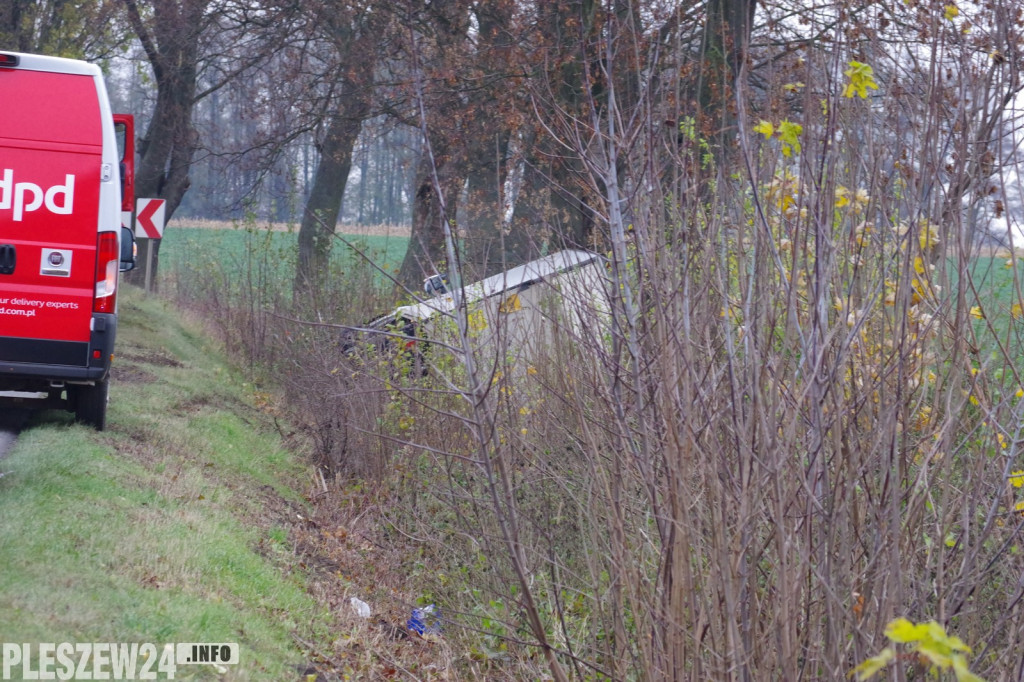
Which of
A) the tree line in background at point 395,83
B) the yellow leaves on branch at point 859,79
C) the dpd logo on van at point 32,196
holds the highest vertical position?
the tree line in background at point 395,83

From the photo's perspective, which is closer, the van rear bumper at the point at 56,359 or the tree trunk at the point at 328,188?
the van rear bumper at the point at 56,359

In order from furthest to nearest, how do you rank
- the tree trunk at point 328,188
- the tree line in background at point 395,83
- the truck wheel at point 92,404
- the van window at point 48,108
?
the tree trunk at point 328,188, the tree line in background at point 395,83, the truck wheel at point 92,404, the van window at point 48,108

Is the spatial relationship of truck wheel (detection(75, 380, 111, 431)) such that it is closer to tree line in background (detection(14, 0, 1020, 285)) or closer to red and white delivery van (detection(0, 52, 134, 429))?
red and white delivery van (detection(0, 52, 134, 429))

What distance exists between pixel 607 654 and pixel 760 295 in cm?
143

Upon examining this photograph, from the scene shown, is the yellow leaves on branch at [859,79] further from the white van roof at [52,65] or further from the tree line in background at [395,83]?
the white van roof at [52,65]

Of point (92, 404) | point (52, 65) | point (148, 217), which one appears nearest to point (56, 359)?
point (92, 404)

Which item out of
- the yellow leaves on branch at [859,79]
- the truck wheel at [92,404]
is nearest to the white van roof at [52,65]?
the truck wheel at [92,404]

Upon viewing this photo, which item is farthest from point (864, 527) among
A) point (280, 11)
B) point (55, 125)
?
point (280, 11)

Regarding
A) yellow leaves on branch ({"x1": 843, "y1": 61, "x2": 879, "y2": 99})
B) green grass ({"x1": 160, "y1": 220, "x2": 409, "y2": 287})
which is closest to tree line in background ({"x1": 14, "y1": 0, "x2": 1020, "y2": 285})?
green grass ({"x1": 160, "y1": 220, "x2": 409, "y2": 287})

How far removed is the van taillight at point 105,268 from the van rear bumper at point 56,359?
3.2 inches

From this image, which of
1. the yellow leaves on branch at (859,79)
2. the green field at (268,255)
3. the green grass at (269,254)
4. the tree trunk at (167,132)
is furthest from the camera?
the tree trunk at (167,132)

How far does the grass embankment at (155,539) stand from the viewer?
504 centimetres

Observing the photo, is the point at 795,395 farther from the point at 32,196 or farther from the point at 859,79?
the point at 32,196

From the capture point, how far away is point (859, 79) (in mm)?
3463
